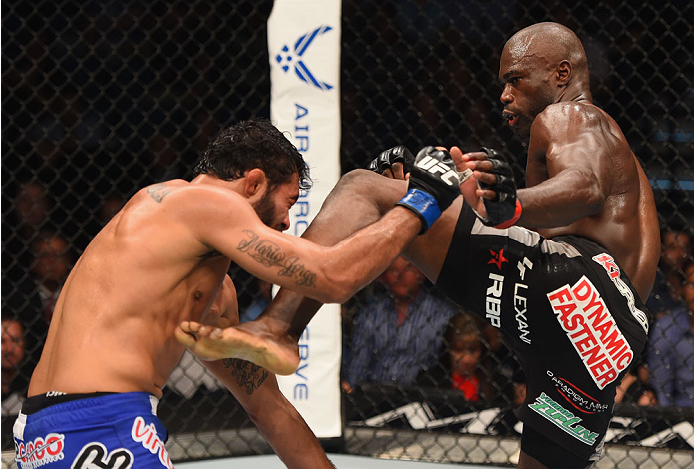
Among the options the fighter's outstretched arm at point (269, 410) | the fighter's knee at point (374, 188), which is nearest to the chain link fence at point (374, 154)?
the fighter's outstretched arm at point (269, 410)

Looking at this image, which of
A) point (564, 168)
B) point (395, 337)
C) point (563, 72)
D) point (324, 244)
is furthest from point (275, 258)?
point (395, 337)

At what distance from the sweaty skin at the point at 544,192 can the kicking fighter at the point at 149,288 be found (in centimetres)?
10

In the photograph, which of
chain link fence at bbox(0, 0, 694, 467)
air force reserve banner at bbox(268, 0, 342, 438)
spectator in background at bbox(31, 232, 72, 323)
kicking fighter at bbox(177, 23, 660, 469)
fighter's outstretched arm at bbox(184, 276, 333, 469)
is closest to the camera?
kicking fighter at bbox(177, 23, 660, 469)

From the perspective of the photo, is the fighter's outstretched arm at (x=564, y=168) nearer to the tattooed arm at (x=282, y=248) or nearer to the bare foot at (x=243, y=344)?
the tattooed arm at (x=282, y=248)

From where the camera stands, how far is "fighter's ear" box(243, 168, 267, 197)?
4.70ft

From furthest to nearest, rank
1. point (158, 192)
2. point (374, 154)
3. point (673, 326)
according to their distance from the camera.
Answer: point (374, 154), point (673, 326), point (158, 192)

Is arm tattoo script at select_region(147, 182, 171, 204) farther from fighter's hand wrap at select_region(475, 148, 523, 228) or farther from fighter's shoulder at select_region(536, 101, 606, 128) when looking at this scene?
fighter's shoulder at select_region(536, 101, 606, 128)

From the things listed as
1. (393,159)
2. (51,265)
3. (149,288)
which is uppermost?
(393,159)

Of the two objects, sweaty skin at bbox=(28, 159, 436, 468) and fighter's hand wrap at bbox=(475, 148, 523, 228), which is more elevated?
fighter's hand wrap at bbox=(475, 148, 523, 228)

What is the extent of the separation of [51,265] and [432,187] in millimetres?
2453

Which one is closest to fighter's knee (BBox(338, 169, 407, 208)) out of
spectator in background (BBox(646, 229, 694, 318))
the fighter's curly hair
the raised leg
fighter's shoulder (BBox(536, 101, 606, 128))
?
the raised leg

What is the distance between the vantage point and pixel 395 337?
3131mm

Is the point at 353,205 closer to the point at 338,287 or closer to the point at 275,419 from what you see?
the point at 338,287

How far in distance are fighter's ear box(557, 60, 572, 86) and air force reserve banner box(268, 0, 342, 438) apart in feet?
3.44
